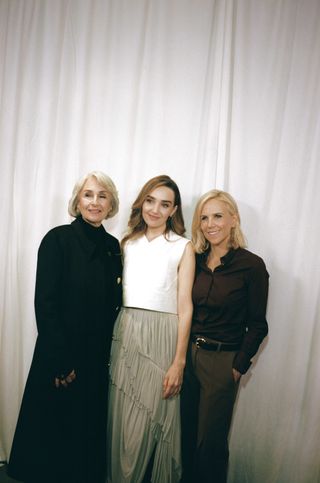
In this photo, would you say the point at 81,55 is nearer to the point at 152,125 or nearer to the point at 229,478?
the point at 152,125

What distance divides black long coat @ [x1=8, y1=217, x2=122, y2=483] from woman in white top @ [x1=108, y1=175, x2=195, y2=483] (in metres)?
0.10

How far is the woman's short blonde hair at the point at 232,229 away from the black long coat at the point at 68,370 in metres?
0.52

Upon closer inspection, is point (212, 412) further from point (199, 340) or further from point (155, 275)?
point (155, 275)

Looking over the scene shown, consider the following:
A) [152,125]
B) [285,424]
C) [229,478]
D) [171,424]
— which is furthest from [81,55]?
[229,478]

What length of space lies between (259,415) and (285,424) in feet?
0.52

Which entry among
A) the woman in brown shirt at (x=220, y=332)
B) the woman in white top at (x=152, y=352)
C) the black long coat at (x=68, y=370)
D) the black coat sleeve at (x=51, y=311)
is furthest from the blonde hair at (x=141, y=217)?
the black coat sleeve at (x=51, y=311)

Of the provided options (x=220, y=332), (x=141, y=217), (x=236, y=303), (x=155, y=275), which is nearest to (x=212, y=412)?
(x=220, y=332)

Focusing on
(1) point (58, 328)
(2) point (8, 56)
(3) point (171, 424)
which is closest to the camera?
(1) point (58, 328)

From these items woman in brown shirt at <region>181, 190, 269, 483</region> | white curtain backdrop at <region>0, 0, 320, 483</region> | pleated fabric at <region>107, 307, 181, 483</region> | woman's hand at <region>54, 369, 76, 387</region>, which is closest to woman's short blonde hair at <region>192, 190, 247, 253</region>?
woman in brown shirt at <region>181, 190, 269, 483</region>

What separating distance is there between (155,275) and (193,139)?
3.08 feet

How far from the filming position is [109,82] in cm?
222

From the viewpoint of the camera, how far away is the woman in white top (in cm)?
173

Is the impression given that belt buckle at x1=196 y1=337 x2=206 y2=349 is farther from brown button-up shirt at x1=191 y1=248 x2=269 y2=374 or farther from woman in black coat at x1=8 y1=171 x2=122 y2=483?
woman in black coat at x1=8 y1=171 x2=122 y2=483

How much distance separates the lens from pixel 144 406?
173 cm
